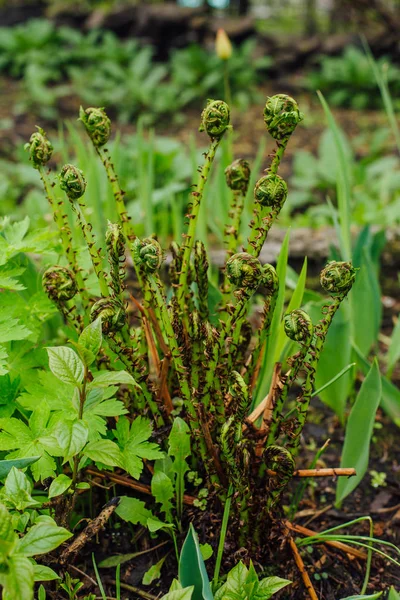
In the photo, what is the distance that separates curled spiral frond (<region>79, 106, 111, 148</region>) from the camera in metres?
1.28

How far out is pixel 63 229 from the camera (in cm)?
133

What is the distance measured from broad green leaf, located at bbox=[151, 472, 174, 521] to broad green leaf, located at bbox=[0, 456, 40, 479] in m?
0.32

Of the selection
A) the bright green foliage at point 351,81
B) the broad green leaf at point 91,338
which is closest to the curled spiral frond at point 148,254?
the broad green leaf at point 91,338

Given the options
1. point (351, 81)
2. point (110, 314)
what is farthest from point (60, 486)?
point (351, 81)

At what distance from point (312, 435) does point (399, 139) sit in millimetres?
991

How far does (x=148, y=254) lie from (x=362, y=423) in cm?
67

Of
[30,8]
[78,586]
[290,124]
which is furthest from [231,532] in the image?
[30,8]

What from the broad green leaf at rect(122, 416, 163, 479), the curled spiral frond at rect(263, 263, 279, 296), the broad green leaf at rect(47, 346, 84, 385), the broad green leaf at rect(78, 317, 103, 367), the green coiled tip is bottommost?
the broad green leaf at rect(122, 416, 163, 479)

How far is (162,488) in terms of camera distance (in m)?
1.32

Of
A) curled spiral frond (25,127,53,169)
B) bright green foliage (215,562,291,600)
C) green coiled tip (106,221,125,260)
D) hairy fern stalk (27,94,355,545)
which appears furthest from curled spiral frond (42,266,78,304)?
bright green foliage (215,562,291,600)

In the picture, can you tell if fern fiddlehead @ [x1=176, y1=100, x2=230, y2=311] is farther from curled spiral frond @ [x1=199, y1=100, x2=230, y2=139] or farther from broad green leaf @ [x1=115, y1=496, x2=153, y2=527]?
broad green leaf @ [x1=115, y1=496, x2=153, y2=527]

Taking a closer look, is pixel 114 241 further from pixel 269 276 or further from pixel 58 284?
pixel 269 276

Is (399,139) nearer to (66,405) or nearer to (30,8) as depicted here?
(66,405)

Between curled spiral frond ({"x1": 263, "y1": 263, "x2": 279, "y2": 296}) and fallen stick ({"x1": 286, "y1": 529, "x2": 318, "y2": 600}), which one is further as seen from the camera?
fallen stick ({"x1": 286, "y1": 529, "x2": 318, "y2": 600})
